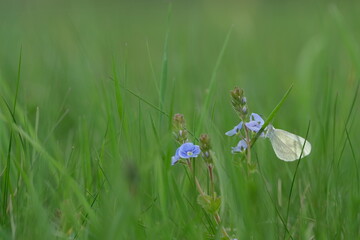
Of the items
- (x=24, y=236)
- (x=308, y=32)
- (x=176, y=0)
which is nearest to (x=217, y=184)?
(x=24, y=236)

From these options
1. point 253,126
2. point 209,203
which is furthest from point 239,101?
point 209,203

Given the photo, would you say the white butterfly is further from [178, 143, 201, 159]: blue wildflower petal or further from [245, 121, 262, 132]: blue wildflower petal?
[178, 143, 201, 159]: blue wildflower petal

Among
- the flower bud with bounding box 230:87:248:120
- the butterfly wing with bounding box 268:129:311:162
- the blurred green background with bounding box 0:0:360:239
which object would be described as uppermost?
the flower bud with bounding box 230:87:248:120

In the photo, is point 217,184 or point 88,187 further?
point 217,184

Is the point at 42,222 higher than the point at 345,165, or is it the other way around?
the point at 42,222

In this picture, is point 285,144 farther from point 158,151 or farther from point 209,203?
point 158,151

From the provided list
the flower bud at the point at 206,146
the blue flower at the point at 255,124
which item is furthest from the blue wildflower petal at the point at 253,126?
the flower bud at the point at 206,146

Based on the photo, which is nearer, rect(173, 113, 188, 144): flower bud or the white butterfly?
rect(173, 113, 188, 144): flower bud

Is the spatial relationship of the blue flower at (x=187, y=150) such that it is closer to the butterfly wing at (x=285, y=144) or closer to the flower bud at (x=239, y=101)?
the flower bud at (x=239, y=101)

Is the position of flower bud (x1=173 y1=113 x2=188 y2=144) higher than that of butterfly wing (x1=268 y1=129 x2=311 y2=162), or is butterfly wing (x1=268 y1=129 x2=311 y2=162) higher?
flower bud (x1=173 y1=113 x2=188 y2=144)

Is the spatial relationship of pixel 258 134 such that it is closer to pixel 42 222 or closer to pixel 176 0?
pixel 42 222

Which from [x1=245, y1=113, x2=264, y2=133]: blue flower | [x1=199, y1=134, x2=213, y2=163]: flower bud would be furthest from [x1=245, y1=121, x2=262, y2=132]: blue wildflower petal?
[x1=199, y1=134, x2=213, y2=163]: flower bud
